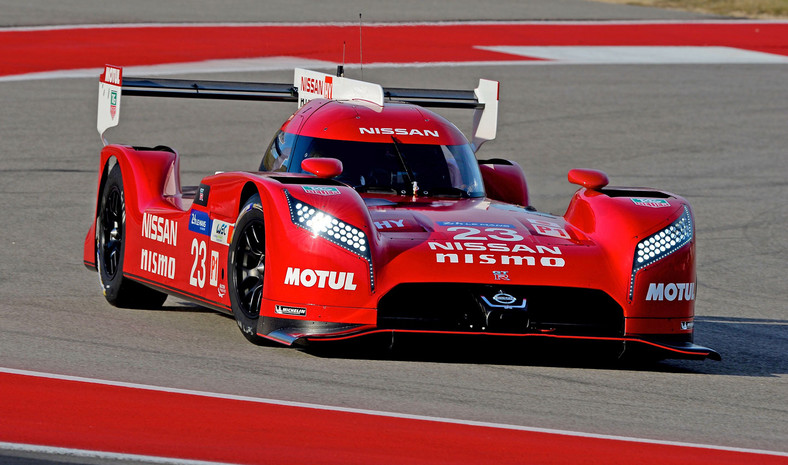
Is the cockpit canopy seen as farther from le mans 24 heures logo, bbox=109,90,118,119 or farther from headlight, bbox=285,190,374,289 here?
le mans 24 heures logo, bbox=109,90,118,119

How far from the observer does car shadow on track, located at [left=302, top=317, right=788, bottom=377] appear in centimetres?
737

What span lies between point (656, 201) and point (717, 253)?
14.8 feet

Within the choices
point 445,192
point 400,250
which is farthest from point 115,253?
point 400,250

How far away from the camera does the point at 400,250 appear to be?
7.46 metres

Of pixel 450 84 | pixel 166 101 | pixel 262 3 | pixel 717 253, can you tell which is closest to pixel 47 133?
pixel 166 101

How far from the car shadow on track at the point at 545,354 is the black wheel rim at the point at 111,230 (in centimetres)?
250

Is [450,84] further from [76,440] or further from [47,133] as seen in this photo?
[76,440]

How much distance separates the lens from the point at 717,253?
40.9ft

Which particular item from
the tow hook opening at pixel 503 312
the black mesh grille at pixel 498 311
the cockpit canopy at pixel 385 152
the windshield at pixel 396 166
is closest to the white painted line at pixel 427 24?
the cockpit canopy at pixel 385 152

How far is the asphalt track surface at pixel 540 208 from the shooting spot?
21.9 feet

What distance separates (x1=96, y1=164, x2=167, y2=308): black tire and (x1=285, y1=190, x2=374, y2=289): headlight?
2.14m

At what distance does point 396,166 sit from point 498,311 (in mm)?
1853

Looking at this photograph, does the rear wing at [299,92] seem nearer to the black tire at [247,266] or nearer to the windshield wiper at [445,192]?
the windshield wiper at [445,192]

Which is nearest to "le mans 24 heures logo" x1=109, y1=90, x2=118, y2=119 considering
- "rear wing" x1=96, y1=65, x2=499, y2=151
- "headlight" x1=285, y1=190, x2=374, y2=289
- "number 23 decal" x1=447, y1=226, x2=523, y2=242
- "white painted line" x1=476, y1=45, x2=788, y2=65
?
"rear wing" x1=96, y1=65, x2=499, y2=151
